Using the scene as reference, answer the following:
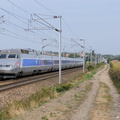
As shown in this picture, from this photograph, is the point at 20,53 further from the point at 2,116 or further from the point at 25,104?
the point at 2,116

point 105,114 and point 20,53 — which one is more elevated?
point 20,53

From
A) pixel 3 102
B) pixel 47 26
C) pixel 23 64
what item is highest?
pixel 47 26

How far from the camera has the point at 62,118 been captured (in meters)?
8.94

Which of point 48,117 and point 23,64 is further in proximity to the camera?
point 23,64

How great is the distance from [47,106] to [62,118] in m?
2.47

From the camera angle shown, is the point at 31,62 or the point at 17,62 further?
the point at 31,62

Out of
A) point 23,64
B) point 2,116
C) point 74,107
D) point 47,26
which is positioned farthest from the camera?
point 23,64

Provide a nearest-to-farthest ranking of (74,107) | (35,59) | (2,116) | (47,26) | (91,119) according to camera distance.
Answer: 1. (91,119)
2. (2,116)
3. (74,107)
4. (47,26)
5. (35,59)

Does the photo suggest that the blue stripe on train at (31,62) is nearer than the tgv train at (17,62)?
No

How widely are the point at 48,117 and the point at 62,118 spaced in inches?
19.8

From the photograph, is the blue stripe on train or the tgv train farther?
the blue stripe on train

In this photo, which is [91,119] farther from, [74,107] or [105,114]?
[74,107]

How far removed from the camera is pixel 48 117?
899 centimetres

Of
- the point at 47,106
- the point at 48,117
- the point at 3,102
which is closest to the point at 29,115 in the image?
the point at 48,117
